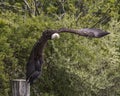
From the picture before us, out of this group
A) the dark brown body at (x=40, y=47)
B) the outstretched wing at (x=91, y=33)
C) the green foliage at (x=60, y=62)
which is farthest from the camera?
the green foliage at (x=60, y=62)

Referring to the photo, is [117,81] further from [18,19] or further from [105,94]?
[18,19]

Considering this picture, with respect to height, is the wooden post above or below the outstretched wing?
below

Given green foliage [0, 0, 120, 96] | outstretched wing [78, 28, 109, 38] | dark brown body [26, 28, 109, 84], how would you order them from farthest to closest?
green foliage [0, 0, 120, 96]
outstretched wing [78, 28, 109, 38]
dark brown body [26, 28, 109, 84]

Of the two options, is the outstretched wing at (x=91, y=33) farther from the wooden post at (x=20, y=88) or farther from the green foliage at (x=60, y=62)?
the green foliage at (x=60, y=62)

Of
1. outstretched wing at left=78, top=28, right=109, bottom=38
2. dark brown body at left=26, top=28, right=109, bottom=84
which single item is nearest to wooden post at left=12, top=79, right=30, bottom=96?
dark brown body at left=26, top=28, right=109, bottom=84

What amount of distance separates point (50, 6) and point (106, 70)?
437cm

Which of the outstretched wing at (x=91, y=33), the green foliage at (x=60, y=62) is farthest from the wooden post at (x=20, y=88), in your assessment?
the green foliage at (x=60, y=62)

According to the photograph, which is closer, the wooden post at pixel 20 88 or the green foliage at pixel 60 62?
the wooden post at pixel 20 88

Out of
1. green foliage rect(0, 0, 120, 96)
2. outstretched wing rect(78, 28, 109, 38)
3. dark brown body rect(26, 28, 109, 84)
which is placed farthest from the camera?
green foliage rect(0, 0, 120, 96)

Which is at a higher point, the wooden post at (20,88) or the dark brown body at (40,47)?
the dark brown body at (40,47)

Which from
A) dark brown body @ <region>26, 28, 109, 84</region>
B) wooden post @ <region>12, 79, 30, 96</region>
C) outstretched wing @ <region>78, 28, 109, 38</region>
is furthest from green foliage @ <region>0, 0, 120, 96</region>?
outstretched wing @ <region>78, 28, 109, 38</region>

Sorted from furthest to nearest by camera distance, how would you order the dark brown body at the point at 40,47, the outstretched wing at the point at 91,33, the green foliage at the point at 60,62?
the green foliage at the point at 60,62 → the outstretched wing at the point at 91,33 → the dark brown body at the point at 40,47

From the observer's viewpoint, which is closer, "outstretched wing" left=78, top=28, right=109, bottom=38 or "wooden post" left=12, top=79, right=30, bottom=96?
"wooden post" left=12, top=79, right=30, bottom=96

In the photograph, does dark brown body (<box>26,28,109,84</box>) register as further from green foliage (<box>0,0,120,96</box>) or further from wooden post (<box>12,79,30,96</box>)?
green foliage (<box>0,0,120,96</box>)
